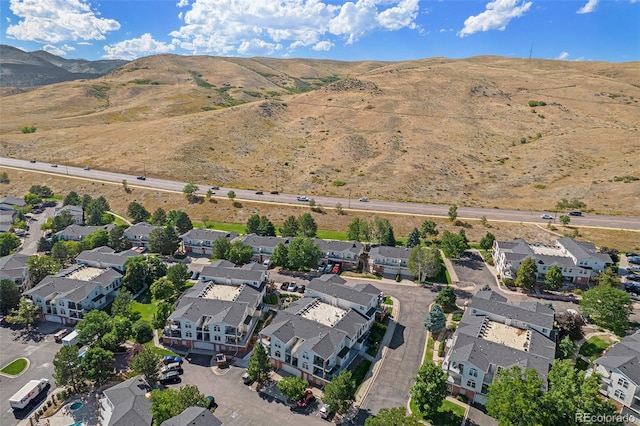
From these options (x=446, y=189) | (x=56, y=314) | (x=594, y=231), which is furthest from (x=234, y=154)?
(x=594, y=231)

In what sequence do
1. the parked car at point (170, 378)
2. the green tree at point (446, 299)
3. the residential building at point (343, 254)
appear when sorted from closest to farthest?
1. the parked car at point (170, 378)
2. the green tree at point (446, 299)
3. the residential building at point (343, 254)

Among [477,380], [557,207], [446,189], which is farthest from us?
[446,189]

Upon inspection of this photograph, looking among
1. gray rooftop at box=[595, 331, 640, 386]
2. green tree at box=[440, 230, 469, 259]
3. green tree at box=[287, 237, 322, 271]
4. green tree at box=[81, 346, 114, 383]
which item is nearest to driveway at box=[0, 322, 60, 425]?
green tree at box=[81, 346, 114, 383]

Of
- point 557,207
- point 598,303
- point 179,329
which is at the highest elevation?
point 557,207

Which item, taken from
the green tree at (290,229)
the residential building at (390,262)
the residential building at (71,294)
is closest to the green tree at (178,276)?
the residential building at (71,294)

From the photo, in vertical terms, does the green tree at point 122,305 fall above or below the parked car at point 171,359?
above

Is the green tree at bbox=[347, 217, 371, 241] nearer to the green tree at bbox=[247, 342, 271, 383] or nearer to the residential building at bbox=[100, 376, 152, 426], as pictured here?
the green tree at bbox=[247, 342, 271, 383]

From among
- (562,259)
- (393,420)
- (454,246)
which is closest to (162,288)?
(393,420)

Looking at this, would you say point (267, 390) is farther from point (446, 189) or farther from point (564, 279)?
point (446, 189)

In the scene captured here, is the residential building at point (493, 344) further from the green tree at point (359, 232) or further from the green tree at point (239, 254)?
the green tree at point (239, 254)
